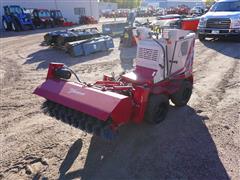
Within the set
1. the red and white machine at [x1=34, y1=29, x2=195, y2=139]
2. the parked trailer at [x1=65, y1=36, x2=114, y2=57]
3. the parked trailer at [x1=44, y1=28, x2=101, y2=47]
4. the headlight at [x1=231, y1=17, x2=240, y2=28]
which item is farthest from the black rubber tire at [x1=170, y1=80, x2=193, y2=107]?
the parked trailer at [x1=44, y1=28, x2=101, y2=47]

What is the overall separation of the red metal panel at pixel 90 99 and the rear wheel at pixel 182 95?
161cm

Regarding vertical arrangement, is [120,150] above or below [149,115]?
below

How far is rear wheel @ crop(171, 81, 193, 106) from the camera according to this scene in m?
5.11

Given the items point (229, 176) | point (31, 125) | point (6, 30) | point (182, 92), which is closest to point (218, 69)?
point (182, 92)

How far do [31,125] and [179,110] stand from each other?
9.79 feet

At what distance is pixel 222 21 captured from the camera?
457 inches

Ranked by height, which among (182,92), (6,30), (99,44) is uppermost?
(182,92)

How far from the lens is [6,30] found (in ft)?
77.5

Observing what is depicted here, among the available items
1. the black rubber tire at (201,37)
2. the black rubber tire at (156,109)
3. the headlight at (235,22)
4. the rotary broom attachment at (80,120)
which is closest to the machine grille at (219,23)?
the headlight at (235,22)

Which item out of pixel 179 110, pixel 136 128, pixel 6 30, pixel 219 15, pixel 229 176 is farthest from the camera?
pixel 6 30

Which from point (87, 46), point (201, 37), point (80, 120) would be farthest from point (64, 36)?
point (80, 120)

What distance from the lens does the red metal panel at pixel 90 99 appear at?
3.52 meters

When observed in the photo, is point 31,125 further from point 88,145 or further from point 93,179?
point 93,179

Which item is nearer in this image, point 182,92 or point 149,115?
point 149,115
